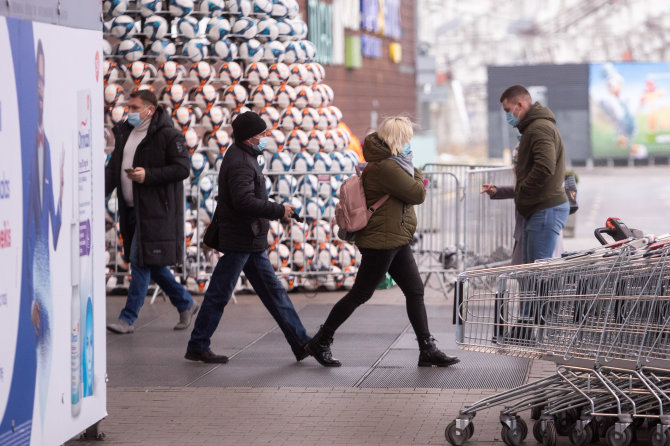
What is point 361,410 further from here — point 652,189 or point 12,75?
point 652,189

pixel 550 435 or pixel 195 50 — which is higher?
pixel 195 50

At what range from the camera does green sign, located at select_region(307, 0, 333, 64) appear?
2445 centimetres

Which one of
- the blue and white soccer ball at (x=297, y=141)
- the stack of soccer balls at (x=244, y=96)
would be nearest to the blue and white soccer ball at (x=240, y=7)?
the stack of soccer balls at (x=244, y=96)

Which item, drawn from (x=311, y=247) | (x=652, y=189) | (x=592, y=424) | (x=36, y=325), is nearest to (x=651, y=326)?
(x=592, y=424)

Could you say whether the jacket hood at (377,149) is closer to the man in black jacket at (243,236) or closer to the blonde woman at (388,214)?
the blonde woman at (388,214)

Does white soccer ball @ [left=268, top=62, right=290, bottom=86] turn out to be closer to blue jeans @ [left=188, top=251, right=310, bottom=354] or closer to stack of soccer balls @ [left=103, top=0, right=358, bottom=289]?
→ stack of soccer balls @ [left=103, top=0, right=358, bottom=289]

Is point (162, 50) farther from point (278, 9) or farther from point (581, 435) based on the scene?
point (581, 435)

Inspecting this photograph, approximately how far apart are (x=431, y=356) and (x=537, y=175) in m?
1.56

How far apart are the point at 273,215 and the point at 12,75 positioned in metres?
3.45

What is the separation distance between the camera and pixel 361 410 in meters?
7.32

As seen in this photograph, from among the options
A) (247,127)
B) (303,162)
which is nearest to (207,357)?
(247,127)

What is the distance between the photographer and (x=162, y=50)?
12.4 meters

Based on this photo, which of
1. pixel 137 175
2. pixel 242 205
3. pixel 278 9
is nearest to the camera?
pixel 242 205

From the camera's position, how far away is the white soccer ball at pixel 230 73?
12.6 metres
